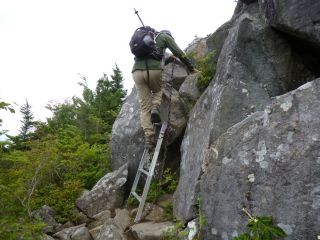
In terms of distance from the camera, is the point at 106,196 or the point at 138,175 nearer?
the point at 138,175

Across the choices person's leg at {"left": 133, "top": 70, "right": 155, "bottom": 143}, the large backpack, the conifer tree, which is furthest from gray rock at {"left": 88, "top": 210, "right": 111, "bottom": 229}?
the conifer tree

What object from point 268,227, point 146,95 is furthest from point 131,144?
point 268,227

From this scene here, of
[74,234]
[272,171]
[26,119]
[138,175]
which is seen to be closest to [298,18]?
[272,171]

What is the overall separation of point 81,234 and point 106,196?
4.07 feet

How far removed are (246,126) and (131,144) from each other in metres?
4.96

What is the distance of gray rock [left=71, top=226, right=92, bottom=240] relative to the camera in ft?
25.2

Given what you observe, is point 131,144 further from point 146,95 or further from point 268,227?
point 268,227

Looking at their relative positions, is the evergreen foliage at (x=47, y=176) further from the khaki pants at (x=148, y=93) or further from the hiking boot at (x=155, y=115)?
the hiking boot at (x=155, y=115)

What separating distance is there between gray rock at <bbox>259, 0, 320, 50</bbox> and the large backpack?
3.10 m

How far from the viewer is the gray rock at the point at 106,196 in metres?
8.70

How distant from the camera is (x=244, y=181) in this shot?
15.7 ft

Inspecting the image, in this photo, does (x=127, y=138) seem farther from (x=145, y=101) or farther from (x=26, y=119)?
(x=26, y=119)

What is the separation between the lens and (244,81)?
6.49 m

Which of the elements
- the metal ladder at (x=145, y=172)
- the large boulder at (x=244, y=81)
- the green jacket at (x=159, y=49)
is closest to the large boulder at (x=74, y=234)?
the metal ladder at (x=145, y=172)
